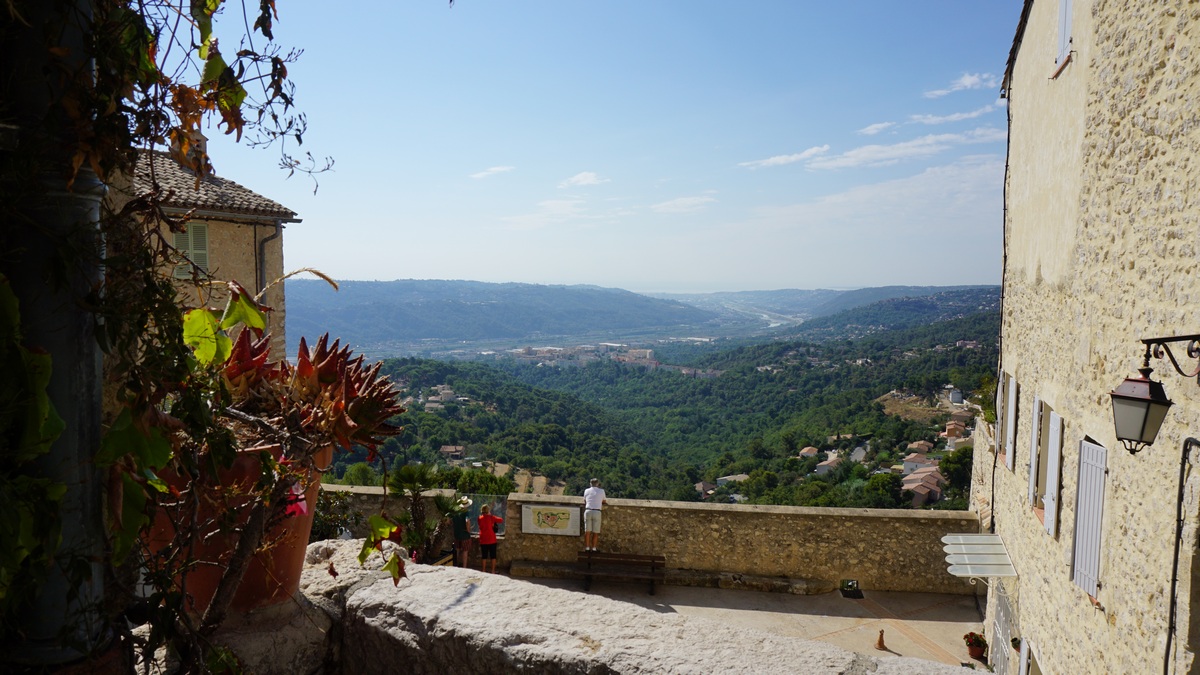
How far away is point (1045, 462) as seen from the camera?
679 centimetres

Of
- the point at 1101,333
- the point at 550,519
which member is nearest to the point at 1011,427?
the point at 1101,333

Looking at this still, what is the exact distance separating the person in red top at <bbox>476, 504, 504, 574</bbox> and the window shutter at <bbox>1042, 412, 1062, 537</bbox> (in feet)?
21.3

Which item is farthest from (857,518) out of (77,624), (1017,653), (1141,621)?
(77,624)

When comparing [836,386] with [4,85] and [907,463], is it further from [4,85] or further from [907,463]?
[4,85]

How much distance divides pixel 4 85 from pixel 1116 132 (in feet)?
18.8

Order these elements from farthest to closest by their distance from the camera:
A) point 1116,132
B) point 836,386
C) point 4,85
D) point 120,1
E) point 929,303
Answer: point 929,303 < point 836,386 < point 1116,132 < point 120,1 < point 4,85

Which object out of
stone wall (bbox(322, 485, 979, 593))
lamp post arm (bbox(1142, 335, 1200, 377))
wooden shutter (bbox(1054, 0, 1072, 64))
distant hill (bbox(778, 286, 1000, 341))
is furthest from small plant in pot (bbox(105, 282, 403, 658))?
distant hill (bbox(778, 286, 1000, 341))

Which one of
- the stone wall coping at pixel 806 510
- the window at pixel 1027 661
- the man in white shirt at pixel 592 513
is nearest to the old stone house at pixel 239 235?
the man in white shirt at pixel 592 513

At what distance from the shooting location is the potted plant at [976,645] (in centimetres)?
850

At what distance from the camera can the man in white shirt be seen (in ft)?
33.0

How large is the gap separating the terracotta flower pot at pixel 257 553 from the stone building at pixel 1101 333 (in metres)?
3.94

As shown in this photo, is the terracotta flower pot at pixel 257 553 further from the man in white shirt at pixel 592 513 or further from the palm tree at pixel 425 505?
the man in white shirt at pixel 592 513

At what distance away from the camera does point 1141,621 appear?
407 cm

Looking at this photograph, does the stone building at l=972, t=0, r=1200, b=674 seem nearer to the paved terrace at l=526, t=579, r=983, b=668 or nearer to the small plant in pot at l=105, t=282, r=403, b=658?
the paved terrace at l=526, t=579, r=983, b=668
